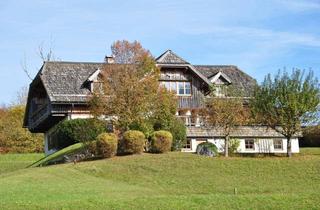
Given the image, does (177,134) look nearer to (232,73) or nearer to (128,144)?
(128,144)

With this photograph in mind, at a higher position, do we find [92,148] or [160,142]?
[160,142]

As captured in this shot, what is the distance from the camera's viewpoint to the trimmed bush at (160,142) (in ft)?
124

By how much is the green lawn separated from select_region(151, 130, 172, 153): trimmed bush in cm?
78

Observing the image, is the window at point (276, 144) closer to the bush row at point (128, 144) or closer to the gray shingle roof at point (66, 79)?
the bush row at point (128, 144)

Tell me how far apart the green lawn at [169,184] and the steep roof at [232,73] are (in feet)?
54.9

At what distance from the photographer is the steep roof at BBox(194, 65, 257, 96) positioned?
2105 inches

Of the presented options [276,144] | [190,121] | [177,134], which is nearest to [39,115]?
[190,121]

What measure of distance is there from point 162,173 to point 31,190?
8640 mm

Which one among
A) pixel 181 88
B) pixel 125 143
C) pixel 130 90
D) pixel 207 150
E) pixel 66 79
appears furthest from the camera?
pixel 181 88

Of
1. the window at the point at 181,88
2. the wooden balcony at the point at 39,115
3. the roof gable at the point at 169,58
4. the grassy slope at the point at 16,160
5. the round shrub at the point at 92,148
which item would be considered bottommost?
the grassy slope at the point at 16,160

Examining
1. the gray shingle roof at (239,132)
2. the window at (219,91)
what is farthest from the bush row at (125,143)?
the gray shingle roof at (239,132)

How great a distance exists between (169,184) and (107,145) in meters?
7.12

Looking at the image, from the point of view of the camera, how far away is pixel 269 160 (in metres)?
35.8

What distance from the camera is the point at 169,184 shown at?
30.2m
